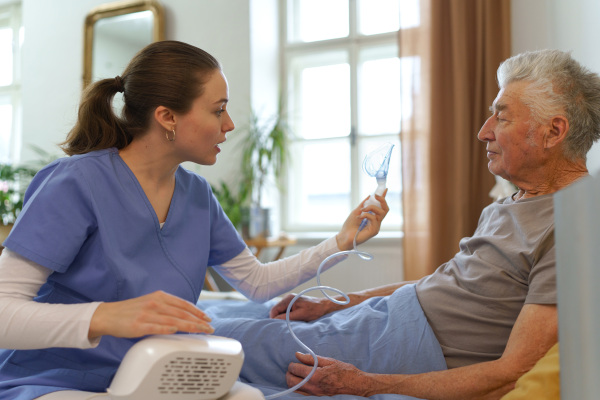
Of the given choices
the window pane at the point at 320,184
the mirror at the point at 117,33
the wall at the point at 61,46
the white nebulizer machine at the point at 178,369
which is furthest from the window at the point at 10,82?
the white nebulizer machine at the point at 178,369

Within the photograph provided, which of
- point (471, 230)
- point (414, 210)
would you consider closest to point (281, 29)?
point (414, 210)

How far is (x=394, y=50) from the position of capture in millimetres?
3867

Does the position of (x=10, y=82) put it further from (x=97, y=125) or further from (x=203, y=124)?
(x=203, y=124)

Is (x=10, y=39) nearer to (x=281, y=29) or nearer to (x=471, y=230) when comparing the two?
(x=281, y=29)

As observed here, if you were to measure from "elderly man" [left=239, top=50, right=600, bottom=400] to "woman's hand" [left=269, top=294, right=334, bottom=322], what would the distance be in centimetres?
27

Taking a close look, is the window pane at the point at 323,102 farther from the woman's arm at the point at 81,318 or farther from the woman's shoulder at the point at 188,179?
the woman's arm at the point at 81,318

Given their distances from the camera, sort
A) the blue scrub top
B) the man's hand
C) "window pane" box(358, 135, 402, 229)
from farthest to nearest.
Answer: "window pane" box(358, 135, 402, 229) → the man's hand → the blue scrub top

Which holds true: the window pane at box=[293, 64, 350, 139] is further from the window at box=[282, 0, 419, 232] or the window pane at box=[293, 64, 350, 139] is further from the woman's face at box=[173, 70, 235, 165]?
the woman's face at box=[173, 70, 235, 165]

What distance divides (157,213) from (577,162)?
0.99 metres

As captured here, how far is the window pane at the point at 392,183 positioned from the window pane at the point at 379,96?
0.25 feet

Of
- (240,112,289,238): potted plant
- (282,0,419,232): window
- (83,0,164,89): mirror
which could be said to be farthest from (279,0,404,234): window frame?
(83,0,164,89): mirror

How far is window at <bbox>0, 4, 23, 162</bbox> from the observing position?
5043 millimetres

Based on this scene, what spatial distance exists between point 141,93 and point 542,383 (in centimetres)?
99

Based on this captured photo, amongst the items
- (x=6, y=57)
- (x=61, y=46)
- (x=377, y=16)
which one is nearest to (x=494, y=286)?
(x=377, y=16)
